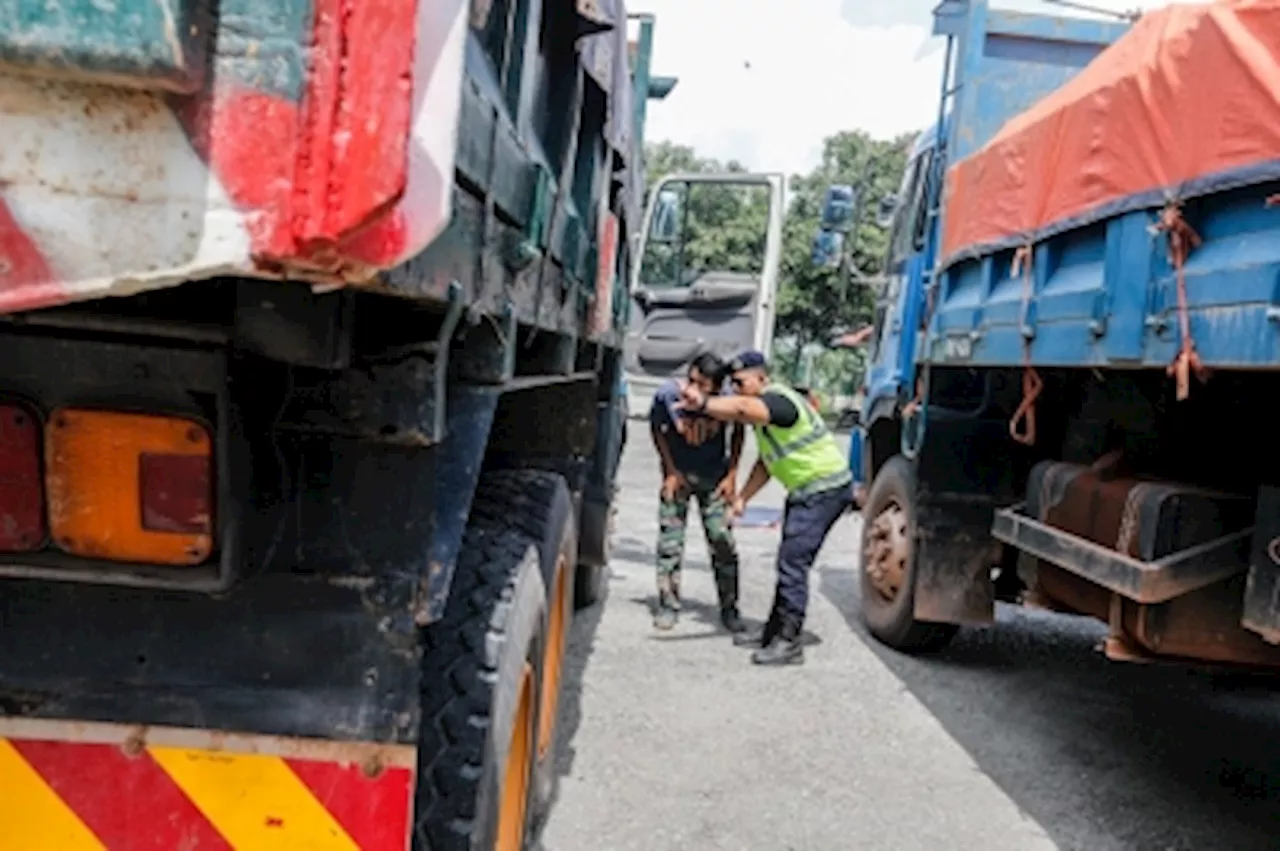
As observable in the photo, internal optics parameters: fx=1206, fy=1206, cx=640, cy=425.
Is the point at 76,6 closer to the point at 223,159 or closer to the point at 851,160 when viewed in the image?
the point at 223,159

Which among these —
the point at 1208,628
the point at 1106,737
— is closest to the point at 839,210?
the point at 1106,737

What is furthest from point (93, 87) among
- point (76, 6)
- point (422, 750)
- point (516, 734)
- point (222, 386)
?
point (516, 734)

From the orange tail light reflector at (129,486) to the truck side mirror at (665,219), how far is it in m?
9.11

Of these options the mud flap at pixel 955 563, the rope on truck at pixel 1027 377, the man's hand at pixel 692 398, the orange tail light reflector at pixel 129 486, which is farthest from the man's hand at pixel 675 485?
the orange tail light reflector at pixel 129 486

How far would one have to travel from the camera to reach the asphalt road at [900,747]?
146 inches

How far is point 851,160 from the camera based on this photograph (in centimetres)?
3005

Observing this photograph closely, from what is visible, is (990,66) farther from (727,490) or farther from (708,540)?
(708,540)

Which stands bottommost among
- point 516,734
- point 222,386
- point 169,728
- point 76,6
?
point 516,734

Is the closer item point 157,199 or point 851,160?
point 157,199

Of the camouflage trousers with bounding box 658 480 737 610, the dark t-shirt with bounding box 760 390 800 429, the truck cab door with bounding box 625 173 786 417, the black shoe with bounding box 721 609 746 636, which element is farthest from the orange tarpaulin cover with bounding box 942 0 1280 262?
the truck cab door with bounding box 625 173 786 417

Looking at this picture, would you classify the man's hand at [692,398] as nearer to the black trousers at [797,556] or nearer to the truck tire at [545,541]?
the black trousers at [797,556]

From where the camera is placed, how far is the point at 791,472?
5758 mm

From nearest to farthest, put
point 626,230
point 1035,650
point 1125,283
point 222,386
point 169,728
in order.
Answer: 1. point 222,386
2. point 169,728
3. point 1125,283
4. point 626,230
5. point 1035,650

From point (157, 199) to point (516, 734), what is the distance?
5.57ft
